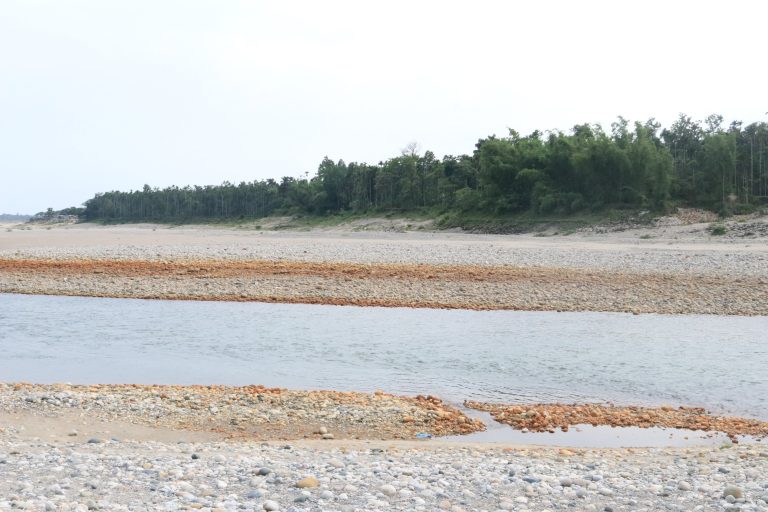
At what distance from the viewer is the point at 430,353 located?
1507 centimetres

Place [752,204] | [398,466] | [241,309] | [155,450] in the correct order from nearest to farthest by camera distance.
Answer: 1. [398,466]
2. [155,450]
3. [241,309]
4. [752,204]

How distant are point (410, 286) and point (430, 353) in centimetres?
867

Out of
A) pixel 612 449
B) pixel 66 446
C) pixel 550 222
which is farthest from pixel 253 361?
pixel 550 222

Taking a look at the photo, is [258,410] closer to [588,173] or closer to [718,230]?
[718,230]

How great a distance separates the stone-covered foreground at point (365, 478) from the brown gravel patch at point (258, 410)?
1176mm

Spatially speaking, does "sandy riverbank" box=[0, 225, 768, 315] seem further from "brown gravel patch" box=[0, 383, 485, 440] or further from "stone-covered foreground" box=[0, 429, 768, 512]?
"stone-covered foreground" box=[0, 429, 768, 512]

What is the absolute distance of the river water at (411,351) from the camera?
1220 cm

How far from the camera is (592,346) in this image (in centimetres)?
1559

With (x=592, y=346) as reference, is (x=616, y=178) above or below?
above

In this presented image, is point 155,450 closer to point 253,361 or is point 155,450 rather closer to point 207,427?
point 207,427

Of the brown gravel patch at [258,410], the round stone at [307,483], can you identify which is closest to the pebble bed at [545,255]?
the brown gravel patch at [258,410]

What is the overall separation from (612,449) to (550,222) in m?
44.0

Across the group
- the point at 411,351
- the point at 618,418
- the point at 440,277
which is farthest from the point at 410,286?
the point at 618,418

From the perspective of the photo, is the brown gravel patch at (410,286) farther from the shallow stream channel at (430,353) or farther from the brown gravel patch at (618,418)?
the brown gravel patch at (618,418)
